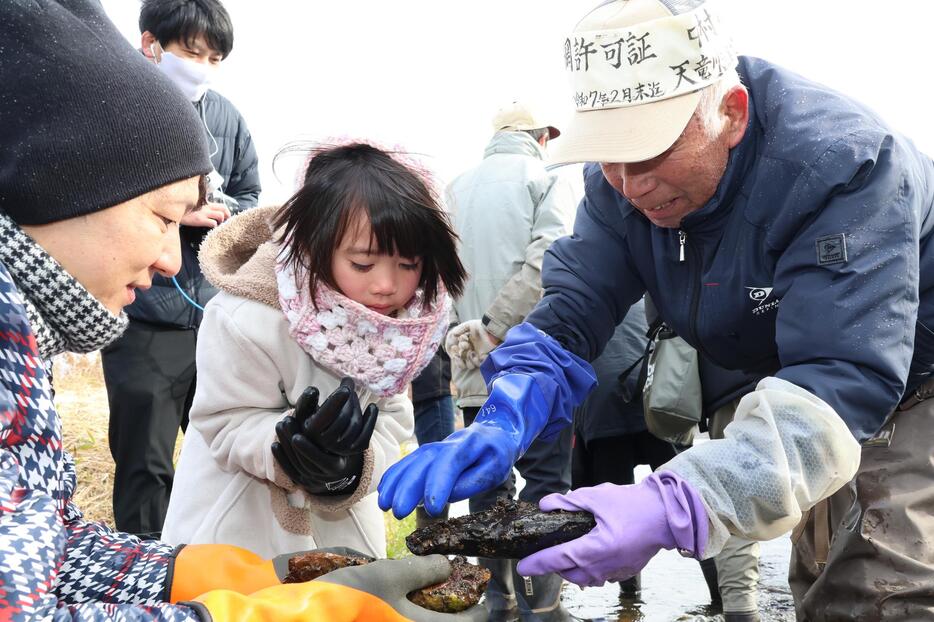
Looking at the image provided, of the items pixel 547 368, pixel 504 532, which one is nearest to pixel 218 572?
pixel 504 532

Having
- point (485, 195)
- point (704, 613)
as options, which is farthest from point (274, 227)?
point (704, 613)

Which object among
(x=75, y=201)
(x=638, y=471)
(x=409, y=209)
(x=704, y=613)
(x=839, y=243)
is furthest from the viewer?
(x=638, y=471)

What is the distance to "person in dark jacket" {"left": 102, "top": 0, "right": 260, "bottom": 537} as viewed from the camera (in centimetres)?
346

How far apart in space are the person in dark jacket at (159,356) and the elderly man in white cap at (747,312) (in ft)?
5.18

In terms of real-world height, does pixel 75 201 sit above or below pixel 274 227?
above

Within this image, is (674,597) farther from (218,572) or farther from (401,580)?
(218,572)

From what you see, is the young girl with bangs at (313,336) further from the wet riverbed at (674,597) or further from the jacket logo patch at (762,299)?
the wet riverbed at (674,597)

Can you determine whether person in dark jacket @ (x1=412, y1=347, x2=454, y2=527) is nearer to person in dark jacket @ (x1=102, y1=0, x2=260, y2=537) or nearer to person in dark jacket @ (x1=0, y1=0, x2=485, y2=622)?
person in dark jacket @ (x1=102, y1=0, x2=260, y2=537)

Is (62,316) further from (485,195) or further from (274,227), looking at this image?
(485,195)

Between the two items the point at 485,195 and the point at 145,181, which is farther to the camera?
the point at 485,195

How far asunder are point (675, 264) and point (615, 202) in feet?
1.01

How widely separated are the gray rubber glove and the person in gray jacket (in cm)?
197

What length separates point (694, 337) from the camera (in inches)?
98.9

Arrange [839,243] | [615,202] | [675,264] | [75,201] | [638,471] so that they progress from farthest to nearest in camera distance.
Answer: [638,471] → [615,202] → [675,264] → [839,243] → [75,201]
